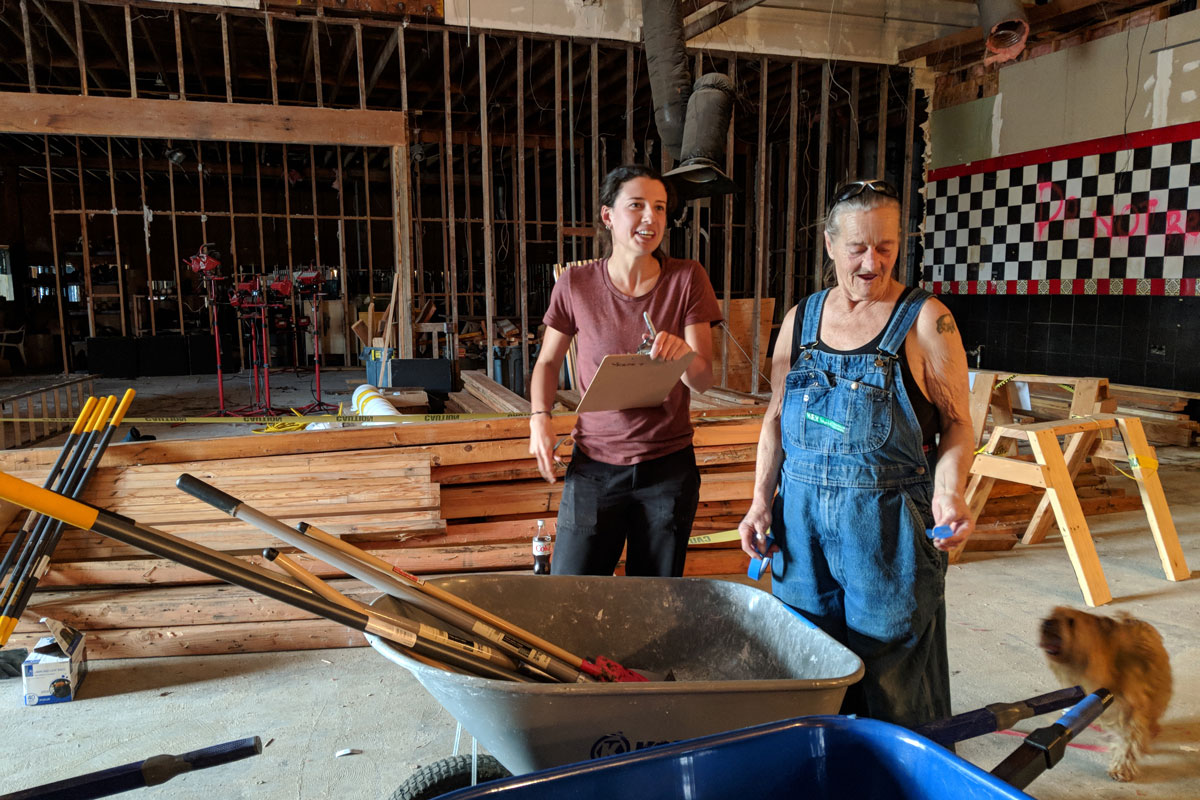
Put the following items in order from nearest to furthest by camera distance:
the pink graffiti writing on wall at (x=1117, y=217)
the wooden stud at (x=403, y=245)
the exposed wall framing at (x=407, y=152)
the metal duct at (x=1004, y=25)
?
the metal duct at (x=1004, y=25), the pink graffiti writing on wall at (x=1117, y=217), the wooden stud at (x=403, y=245), the exposed wall framing at (x=407, y=152)

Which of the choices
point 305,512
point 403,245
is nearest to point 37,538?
point 305,512

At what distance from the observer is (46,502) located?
119cm

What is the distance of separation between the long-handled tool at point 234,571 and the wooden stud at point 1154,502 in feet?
12.6

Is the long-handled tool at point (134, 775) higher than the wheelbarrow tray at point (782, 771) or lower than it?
lower

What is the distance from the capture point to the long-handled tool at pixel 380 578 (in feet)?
4.73

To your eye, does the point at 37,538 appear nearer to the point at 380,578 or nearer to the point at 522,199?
the point at 380,578

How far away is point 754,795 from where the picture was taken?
112 centimetres

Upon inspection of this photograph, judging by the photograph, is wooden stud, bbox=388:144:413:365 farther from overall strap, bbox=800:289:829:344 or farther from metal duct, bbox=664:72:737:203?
overall strap, bbox=800:289:829:344

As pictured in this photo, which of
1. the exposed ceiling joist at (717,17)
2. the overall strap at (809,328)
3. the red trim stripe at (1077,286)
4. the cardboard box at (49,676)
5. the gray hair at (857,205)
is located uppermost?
the exposed ceiling joist at (717,17)

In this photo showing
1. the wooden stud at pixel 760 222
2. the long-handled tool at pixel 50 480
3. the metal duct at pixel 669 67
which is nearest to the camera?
the long-handled tool at pixel 50 480

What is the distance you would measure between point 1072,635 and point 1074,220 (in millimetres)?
6537

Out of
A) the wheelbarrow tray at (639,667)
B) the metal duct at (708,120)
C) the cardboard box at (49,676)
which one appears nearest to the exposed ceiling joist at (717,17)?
the metal duct at (708,120)

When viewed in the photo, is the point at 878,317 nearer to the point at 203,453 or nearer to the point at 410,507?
the point at 410,507

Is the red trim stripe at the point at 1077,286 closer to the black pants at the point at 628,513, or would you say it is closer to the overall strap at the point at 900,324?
the black pants at the point at 628,513
